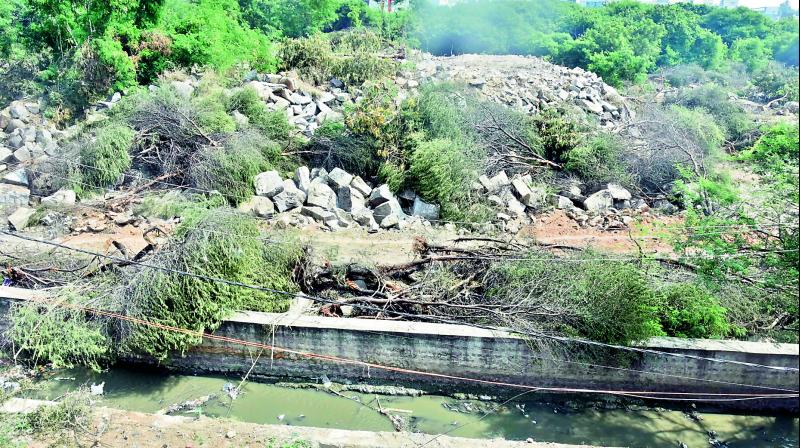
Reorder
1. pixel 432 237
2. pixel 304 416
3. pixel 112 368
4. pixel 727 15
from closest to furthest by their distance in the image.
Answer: pixel 304 416
pixel 112 368
pixel 432 237
pixel 727 15

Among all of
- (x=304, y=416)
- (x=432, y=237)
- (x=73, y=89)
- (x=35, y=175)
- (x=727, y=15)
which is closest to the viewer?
(x=304, y=416)

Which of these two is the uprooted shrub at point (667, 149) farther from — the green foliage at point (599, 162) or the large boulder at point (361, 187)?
the large boulder at point (361, 187)

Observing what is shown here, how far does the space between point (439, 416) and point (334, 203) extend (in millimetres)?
5576

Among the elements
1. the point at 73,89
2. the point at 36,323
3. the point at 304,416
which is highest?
the point at 73,89

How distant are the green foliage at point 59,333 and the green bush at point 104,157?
15.2 feet

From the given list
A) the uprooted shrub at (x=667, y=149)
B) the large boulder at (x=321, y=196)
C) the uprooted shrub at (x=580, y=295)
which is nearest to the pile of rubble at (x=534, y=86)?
the uprooted shrub at (x=667, y=149)

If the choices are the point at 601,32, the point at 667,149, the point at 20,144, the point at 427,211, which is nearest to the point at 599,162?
the point at 667,149

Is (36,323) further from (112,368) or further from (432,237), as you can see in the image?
(432,237)

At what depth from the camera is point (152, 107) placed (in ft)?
42.1

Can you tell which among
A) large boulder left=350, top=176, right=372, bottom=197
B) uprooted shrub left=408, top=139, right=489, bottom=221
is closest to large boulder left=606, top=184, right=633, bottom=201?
uprooted shrub left=408, top=139, right=489, bottom=221

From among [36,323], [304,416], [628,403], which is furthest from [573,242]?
[36,323]

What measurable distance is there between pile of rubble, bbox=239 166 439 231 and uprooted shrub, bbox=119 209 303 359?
3031 millimetres

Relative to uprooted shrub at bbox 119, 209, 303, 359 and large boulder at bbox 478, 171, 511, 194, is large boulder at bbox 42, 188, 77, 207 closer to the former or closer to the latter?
uprooted shrub at bbox 119, 209, 303, 359

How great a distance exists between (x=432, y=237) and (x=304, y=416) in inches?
180
